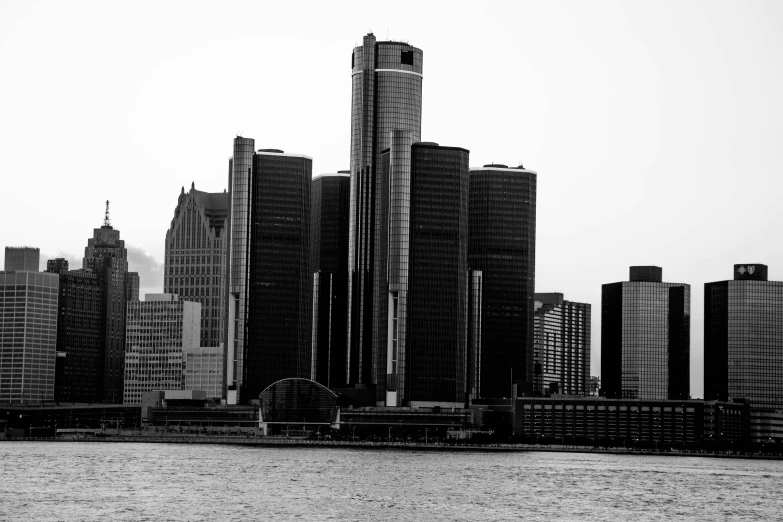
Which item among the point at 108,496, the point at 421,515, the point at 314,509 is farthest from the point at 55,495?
the point at 421,515

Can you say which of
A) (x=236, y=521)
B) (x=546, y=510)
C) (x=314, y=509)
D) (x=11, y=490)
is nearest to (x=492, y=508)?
(x=546, y=510)

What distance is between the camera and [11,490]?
176 metres

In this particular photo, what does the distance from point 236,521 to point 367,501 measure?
27871 millimetres

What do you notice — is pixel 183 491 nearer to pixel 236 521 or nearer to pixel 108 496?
pixel 108 496

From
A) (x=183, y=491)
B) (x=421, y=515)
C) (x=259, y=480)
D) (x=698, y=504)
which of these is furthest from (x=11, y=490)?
(x=698, y=504)

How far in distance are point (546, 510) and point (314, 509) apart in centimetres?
2737

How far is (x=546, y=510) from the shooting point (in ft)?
548

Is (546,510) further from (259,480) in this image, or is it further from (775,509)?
(259,480)

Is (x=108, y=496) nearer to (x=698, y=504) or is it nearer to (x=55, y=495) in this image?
(x=55, y=495)

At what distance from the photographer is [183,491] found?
17825 centimetres

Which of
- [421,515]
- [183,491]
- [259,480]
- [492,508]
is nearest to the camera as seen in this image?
[421,515]

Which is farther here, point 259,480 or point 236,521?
point 259,480

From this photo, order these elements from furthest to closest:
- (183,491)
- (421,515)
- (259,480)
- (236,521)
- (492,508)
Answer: (259,480) → (183,491) → (492,508) → (421,515) → (236,521)

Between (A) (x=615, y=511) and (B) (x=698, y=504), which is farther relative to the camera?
(B) (x=698, y=504)
